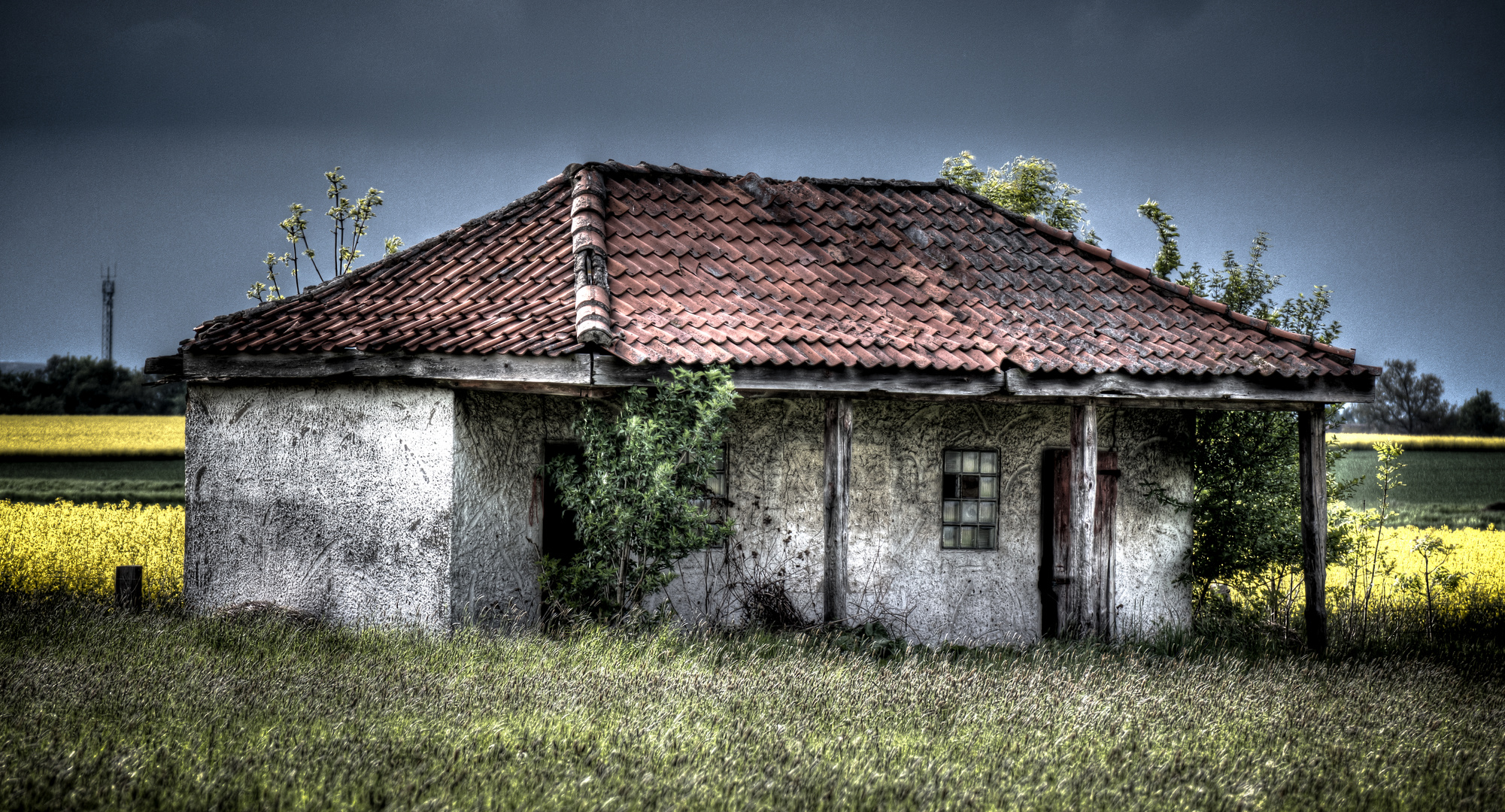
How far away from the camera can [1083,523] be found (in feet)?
Answer: 25.1

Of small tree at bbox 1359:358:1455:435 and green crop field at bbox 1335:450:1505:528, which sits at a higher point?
small tree at bbox 1359:358:1455:435

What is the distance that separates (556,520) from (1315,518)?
6.80 meters

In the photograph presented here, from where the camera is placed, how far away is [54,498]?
20.5 metres

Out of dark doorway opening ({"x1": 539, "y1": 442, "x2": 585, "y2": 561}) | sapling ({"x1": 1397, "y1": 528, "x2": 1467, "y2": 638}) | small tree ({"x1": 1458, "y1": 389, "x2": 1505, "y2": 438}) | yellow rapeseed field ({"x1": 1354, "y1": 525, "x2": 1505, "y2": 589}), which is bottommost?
yellow rapeseed field ({"x1": 1354, "y1": 525, "x2": 1505, "y2": 589})

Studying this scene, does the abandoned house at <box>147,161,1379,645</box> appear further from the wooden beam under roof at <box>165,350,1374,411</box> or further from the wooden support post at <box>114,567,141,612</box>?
the wooden support post at <box>114,567,141,612</box>

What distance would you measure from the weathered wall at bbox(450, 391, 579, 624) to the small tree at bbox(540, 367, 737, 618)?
76 centimetres

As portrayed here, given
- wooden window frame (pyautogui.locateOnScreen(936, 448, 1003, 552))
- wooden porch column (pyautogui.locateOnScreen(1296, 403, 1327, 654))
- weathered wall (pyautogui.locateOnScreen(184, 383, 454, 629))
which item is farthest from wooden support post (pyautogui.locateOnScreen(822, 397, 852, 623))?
wooden porch column (pyautogui.locateOnScreen(1296, 403, 1327, 654))

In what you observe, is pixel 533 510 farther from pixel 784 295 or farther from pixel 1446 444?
pixel 1446 444

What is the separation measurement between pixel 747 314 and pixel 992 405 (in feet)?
8.76

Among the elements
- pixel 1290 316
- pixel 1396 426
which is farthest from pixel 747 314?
pixel 1396 426

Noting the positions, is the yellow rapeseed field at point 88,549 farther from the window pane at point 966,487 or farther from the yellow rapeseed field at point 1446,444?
the yellow rapeseed field at point 1446,444

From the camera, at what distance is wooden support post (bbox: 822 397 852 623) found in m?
7.54

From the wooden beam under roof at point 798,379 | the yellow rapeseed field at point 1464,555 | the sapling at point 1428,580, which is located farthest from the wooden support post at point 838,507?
the yellow rapeseed field at point 1464,555

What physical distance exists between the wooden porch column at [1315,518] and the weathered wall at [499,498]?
20.9 ft
